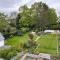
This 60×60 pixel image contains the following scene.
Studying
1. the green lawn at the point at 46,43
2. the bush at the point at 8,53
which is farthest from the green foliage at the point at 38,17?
the bush at the point at 8,53

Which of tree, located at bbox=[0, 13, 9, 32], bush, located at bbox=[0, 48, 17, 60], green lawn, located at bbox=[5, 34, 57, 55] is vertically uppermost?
tree, located at bbox=[0, 13, 9, 32]

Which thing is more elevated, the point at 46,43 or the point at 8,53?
the point at 46,43

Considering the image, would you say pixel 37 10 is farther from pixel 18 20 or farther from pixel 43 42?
pixel 43 42

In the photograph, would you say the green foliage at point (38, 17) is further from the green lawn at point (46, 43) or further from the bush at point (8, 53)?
the bush at point (8, 53)

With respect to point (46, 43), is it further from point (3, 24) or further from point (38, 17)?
point (3, 24)

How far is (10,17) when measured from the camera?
1.75 m

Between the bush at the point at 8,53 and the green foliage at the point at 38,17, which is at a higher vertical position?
the green foliage at the point at 38,17

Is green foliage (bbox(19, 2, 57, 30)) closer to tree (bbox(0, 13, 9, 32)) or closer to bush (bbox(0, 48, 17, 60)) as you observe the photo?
tree (bbox(0, 13, 9, 32))

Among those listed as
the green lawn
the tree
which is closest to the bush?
the green lawn

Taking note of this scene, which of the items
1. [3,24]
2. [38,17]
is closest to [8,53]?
[3,24]

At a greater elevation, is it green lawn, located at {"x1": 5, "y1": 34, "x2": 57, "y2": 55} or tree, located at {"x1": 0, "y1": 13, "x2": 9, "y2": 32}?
tree, located at {"x1": 0, "y1": 13, "x2": 9, "y2": 32}

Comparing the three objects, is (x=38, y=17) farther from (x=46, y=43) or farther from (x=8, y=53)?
(x=8, y=53)

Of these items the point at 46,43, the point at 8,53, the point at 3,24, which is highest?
the point at 3,24

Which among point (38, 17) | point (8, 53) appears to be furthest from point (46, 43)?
point (8, 53)
